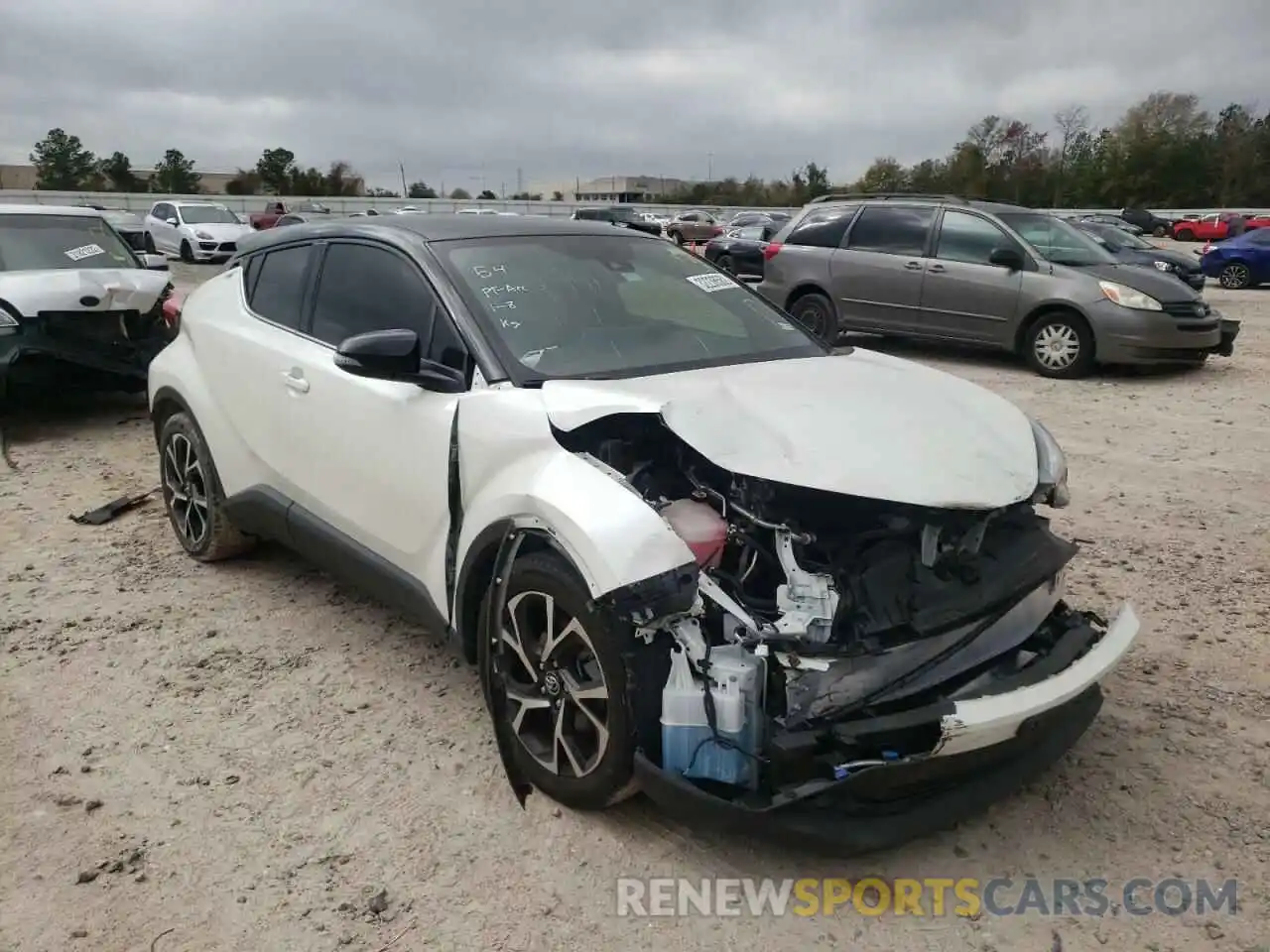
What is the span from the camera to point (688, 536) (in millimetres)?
2572

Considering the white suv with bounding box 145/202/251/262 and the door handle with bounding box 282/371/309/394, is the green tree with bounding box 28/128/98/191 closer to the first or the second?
the white suv with bounding box 145/202/251/262

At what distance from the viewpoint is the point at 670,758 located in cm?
248

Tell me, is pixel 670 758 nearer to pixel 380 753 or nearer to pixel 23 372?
pixel 380 753

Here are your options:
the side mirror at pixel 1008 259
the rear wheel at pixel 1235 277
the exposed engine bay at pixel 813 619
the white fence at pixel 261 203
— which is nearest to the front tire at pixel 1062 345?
the side mirror at pixel 1008 259

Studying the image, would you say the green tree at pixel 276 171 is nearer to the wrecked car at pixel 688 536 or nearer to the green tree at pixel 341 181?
the green tree at pixel 341 181

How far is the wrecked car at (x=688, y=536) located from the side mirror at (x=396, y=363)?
13 millimetres

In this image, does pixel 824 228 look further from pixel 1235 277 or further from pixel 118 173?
pixel 118 173

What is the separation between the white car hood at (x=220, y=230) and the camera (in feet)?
75.9

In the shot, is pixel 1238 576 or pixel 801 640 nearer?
pixel 801 640

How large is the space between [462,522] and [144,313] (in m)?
5.97

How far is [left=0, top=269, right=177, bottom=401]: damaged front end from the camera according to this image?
714 centimetres

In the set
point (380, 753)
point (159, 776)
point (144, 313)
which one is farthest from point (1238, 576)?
point (144, 313)

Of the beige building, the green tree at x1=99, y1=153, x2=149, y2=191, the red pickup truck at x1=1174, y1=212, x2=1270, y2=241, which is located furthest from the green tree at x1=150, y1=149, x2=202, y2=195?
the red pickup truck at x1=1174, y1=212, x2=1270, y2=241

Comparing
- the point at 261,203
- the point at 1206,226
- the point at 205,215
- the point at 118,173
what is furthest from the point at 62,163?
the point at 1206,226
